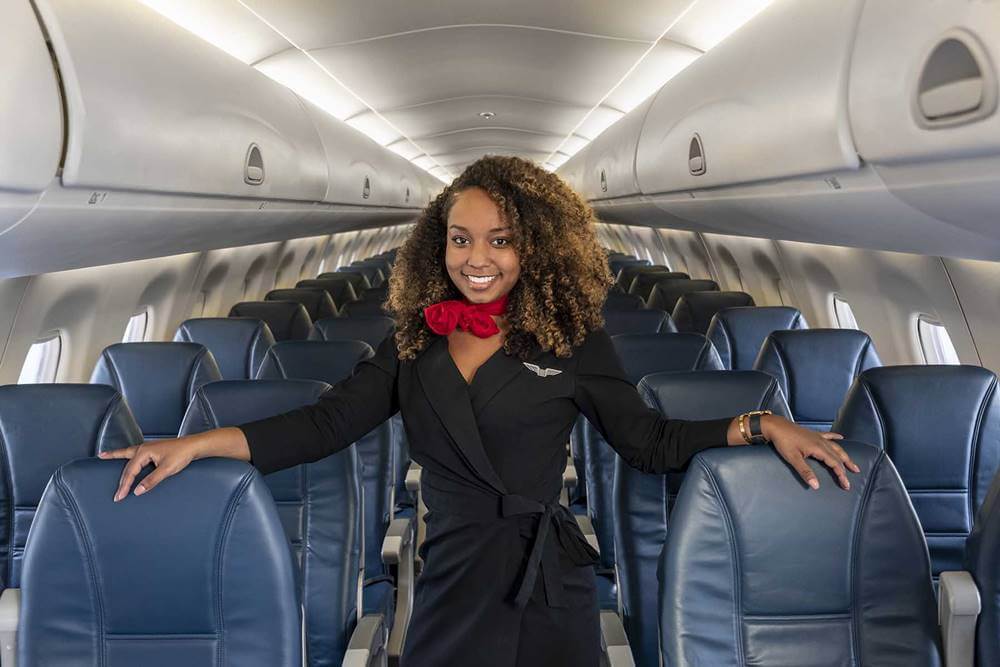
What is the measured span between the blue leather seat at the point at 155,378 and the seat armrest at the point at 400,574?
3.94 feet

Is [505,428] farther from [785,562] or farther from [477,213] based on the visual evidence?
[785,562]

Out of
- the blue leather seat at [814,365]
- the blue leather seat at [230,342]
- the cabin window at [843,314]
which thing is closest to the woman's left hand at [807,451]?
the blue leather seat at [814,365]

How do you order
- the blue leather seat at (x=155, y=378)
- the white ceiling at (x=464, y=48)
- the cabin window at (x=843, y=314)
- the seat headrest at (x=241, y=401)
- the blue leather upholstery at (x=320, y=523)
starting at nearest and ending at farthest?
the blue leather upholstery at (x=320, y=523) < the seat headrest at (x=241, y=401) < the blue leather seat at (x=155, y=378) < the white ceiling at (x=464, y=48) < the cabin window at (x=843, y=314)

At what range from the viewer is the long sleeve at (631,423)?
6.89 feet

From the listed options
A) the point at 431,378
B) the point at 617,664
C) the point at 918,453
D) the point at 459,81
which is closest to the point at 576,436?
the point at 918,453

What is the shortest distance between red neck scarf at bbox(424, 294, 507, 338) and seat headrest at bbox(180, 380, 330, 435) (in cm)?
86

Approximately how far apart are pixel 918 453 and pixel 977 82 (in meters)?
1.48

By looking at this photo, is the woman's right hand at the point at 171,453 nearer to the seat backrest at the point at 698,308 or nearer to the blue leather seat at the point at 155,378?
the blue leather seat at the point at 155,378

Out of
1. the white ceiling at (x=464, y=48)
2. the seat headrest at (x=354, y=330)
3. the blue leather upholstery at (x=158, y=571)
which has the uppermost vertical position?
the white ceiling at (x=464, y=48)

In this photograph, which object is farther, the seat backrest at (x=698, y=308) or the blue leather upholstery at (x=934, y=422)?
the seat backrest at (x=698, y=308)

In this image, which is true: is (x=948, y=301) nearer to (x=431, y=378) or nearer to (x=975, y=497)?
(x=975, y=497)

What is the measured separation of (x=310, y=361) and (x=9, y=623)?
249 cm

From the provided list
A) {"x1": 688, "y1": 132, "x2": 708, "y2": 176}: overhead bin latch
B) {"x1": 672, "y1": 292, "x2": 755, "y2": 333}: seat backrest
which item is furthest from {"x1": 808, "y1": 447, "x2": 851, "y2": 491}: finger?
{"x1": 672, "y1": 292, "x2": 755, "y2": 333}: seat backrest

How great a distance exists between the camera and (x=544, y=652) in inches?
81.0
